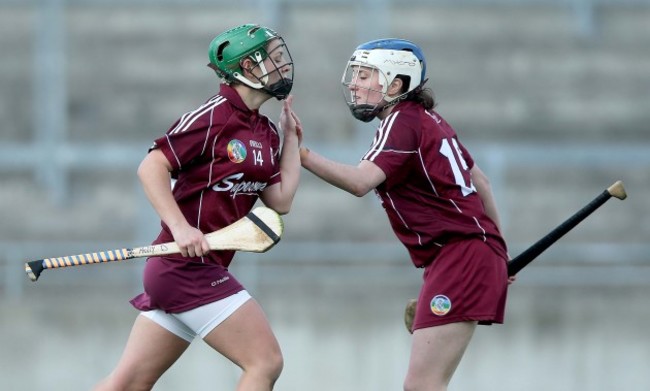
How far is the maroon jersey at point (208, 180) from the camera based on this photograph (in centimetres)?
461

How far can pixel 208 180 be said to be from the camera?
4652mm

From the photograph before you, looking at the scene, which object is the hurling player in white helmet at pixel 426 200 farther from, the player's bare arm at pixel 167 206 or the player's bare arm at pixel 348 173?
the player's bare arm at pixel 167 206

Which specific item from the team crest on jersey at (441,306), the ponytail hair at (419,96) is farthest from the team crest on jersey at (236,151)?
the team crest on jersey at (441,306)

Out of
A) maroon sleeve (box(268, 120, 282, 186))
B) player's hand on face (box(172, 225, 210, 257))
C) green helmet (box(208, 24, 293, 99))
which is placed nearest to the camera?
player's hand on face (box(172, 225, 210, 257))

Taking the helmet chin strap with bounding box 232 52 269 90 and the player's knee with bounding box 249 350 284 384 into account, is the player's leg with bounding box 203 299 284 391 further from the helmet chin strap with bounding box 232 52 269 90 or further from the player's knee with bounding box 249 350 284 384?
the helmet chin strap with bounding box 232 52 269 90

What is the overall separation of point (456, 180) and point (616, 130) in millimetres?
5948

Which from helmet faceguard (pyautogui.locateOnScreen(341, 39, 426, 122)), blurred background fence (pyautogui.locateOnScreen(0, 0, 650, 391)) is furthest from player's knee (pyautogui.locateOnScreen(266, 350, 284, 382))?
blurred background fence (pyautogui.locateOnScreen(0, 0, 650, 391))

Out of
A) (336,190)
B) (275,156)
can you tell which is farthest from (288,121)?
(336,190)

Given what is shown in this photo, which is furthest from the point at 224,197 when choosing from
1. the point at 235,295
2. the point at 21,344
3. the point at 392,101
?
the point at 21,344

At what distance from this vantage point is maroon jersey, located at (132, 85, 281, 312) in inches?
181

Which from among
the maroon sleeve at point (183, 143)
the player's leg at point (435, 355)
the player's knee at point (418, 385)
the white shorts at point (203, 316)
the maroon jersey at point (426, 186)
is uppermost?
the maroon sleeve at point (183, 143)

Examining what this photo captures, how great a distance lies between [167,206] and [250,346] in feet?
1.86

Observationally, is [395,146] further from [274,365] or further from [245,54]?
[274,365]

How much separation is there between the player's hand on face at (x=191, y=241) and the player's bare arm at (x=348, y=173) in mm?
589
